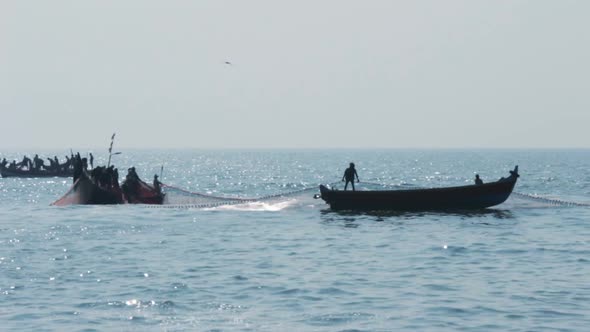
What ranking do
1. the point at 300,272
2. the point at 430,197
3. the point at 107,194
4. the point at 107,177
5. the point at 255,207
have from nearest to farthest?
the point at 300,272 → the point at 430,197 → the point at 255,207 → the point at 107,194 → the point at 107,177

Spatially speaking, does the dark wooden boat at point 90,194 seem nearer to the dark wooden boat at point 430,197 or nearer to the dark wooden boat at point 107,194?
the dark wooden boat at point 107,194

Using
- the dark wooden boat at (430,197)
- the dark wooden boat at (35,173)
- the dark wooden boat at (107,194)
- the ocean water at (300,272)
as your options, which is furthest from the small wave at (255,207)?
the dark wooden boat at (35,173)

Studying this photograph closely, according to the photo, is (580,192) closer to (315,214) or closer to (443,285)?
(315,214)

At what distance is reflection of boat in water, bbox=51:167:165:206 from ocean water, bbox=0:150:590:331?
16.2 ft

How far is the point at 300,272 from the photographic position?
955 inches

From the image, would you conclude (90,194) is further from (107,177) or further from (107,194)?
(107,177)

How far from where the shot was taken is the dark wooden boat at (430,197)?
131ft

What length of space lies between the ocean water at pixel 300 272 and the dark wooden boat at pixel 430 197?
1.74 feet

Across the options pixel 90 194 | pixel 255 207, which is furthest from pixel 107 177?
pixel 255 207

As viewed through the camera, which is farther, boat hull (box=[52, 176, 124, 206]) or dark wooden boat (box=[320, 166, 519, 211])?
boat hull (box=[52, 176, 124, 206])

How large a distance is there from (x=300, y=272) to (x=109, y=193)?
82.2 ft

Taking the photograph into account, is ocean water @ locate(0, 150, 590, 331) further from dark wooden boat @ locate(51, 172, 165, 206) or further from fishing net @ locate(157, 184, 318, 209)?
dark wooden boat @ locate(51, 172, 165, 206)

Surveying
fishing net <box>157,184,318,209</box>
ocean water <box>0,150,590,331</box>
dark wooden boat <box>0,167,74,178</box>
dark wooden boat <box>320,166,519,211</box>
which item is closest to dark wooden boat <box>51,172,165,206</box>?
fishing net <box>157,184,318,209</box>

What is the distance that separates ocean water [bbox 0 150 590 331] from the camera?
1823 cm
